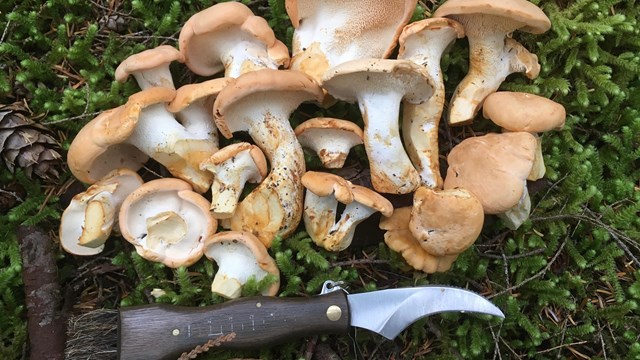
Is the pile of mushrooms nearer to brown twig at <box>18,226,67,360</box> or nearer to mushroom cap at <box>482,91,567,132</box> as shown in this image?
mushroom cap at <box>482,91,567,132</box>

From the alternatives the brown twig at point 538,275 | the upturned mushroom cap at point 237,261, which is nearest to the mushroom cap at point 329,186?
the upturned mushroom cap at point 237,261

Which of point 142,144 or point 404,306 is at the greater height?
point 142,144

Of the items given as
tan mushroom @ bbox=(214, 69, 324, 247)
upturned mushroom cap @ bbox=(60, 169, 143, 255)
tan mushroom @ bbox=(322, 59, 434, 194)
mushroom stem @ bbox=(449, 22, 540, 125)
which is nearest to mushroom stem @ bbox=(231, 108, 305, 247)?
tan mushroom @ bbox=(214, 69, 324, 247)

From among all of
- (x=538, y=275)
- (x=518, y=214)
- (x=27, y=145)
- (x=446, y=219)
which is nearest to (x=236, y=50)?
(x=27, y=145)

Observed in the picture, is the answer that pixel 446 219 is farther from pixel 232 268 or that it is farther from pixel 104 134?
pixel 104 134

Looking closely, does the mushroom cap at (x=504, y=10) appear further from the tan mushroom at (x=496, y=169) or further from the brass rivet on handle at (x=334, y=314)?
the brass rivet on handle at (x=334, y=314)

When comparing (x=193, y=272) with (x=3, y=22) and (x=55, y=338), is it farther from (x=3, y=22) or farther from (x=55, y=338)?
(x=3, y=22)

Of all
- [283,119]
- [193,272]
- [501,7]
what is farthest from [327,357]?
[501,7]
